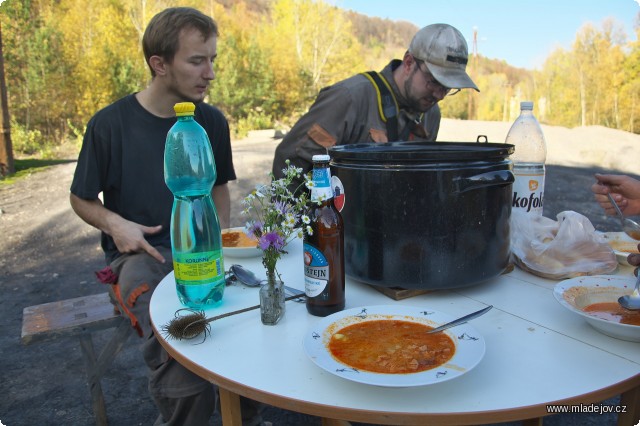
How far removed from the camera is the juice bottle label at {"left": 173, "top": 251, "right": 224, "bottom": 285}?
1286 millimetres

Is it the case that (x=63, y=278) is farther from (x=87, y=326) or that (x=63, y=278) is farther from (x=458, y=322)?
(x=458, y=322)

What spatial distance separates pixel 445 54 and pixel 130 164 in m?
1.77

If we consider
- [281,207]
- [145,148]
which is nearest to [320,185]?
[281,207]

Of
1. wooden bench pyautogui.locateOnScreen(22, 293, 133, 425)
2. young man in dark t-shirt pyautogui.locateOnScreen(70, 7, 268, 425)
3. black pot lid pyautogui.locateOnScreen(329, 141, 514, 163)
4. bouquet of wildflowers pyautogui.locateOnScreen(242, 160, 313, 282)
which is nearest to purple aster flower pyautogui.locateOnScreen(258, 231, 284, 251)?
bouquet of wildflowers pyautogui.locateOnScreen(242, 160, 313, 282)

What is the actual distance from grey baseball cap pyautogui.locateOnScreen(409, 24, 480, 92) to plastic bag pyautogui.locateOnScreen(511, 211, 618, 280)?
3.53ft

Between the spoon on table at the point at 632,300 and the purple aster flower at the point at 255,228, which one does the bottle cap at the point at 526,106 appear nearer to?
the spoon on table at the point at 632,300

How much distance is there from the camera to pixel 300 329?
1.22 m

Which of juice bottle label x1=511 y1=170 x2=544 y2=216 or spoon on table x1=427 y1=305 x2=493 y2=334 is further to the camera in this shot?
juice bottle label x1=511 y1=170 x2=544 y2=216

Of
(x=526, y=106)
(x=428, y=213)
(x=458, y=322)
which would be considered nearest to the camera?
(x=458, y=322)

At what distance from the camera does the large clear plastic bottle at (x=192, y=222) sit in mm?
1303

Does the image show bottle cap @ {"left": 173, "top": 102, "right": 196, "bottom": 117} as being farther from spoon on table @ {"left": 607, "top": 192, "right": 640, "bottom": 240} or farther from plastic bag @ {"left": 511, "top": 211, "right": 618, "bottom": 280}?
spoon on table @ {"left": 607, "top": 192, "right": 640, "bottom": 240}

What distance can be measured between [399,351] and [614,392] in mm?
436

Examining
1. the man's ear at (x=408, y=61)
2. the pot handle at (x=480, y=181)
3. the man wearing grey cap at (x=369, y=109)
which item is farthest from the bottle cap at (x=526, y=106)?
the man's ear at (x=408, y=61)

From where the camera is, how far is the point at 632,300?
4.06 ft
